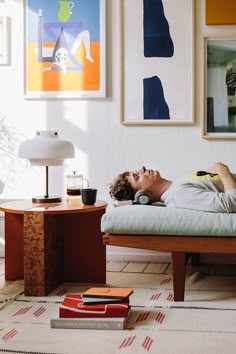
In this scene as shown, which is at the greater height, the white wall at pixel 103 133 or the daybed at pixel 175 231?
the white wall at pixel 103 133

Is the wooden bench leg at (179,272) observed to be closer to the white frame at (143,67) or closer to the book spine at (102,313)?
the book spine at (102,313)

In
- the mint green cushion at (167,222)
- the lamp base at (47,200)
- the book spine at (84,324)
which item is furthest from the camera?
the lamp base at (47,200)

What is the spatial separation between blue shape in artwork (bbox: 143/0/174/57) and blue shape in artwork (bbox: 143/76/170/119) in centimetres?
18

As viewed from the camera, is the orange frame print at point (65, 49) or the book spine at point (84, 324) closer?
the book spine at point (84, 324)

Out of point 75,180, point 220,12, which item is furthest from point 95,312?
point 220,12

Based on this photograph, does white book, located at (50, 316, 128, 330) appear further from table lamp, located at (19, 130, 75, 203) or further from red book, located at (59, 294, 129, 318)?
table lamp, located at (19, 130, 75, 203)

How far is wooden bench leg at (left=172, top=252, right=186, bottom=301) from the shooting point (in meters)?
2.91

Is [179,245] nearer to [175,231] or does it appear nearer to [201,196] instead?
[175,231]

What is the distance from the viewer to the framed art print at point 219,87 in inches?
150

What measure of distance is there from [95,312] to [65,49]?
2102 mm

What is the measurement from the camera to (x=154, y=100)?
3.88m

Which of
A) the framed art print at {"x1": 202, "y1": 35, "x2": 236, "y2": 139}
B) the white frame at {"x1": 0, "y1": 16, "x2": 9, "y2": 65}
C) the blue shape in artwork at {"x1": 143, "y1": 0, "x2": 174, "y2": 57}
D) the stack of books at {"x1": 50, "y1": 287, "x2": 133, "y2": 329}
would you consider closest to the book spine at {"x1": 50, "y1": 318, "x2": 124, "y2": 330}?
the stack of books at {"x1": 50, "y1": 287, "x2": 133, "y2": 329}

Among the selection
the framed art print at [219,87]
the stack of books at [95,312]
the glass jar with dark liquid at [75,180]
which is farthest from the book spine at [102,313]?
the framed art print at [219,87]

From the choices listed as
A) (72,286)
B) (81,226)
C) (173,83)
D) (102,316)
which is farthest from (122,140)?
(102,316)
